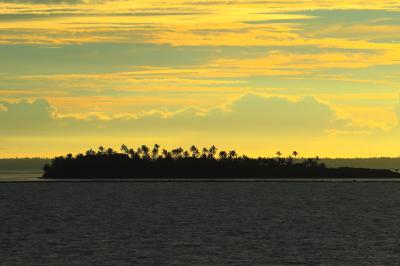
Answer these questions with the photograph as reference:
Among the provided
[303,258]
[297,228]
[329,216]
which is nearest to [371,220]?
[329,216]

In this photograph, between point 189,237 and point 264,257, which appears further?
point 189,237

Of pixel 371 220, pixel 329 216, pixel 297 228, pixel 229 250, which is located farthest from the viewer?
pixel 329 216

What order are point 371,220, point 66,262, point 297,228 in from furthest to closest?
point 371,220 < point 297,228 < point 66,262

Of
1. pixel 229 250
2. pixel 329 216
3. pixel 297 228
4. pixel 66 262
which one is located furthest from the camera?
pixel 329 216

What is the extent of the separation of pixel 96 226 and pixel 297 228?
3109 centimetres

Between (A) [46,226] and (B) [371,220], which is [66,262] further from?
(B) [371,220]

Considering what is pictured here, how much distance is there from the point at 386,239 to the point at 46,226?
5387 centimetres

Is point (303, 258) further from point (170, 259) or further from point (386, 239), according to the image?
point (386, 239)

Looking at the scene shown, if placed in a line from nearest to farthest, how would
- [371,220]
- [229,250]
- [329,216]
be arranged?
[229,250] → [371,220] → [329,216]

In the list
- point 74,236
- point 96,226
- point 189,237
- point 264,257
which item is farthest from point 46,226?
point 264,257

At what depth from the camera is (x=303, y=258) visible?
9969 cm

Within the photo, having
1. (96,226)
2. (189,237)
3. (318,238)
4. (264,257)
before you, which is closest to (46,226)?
(96,226)

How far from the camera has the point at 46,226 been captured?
146000 millimetres

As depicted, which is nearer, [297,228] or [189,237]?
[189,237]
